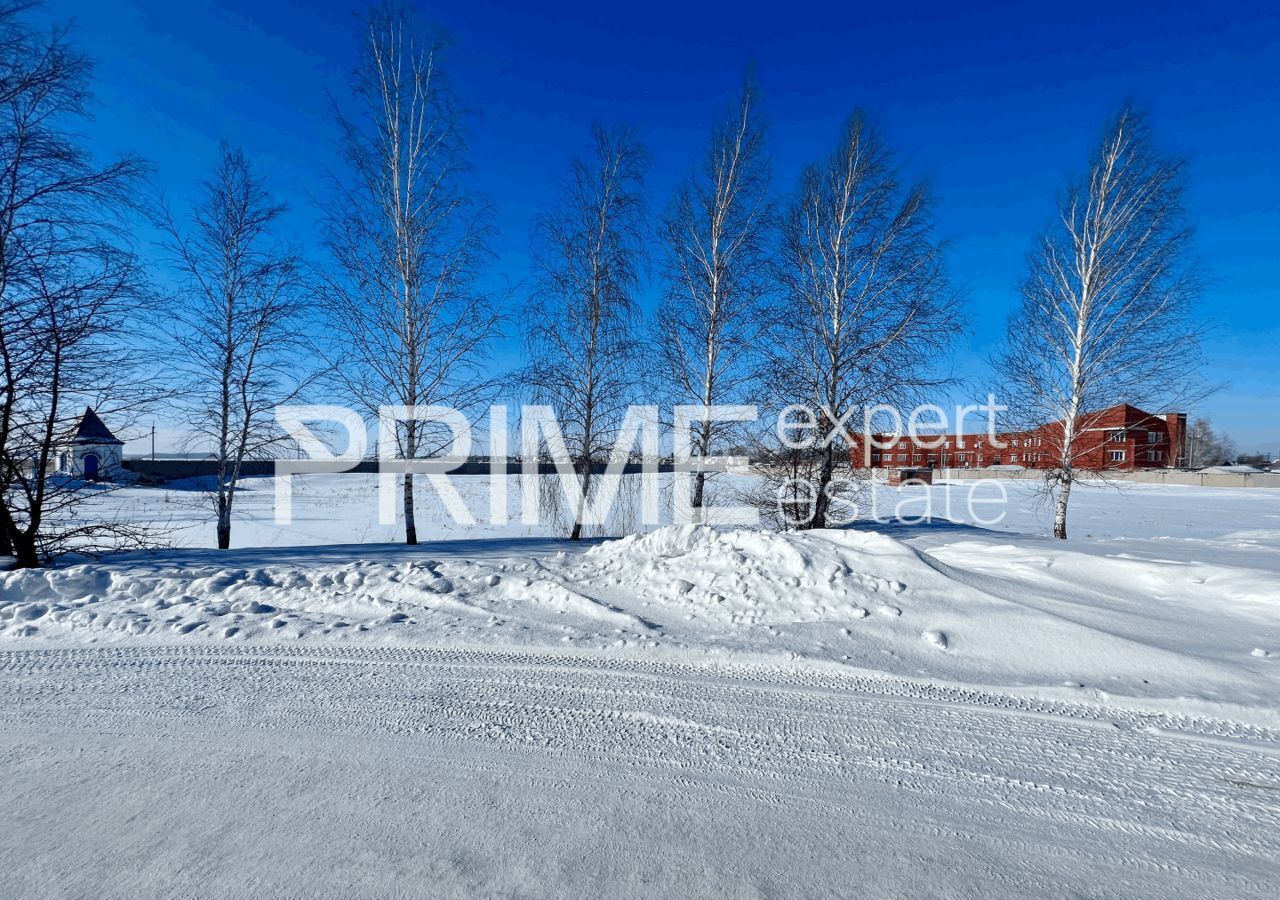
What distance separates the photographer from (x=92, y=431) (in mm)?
6887

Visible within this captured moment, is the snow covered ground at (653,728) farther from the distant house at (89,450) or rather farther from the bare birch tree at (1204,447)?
the bare birch tree at (1204,447)

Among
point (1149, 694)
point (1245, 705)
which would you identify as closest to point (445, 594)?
point (1149, 694)

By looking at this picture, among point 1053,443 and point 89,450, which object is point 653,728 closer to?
point 89,450

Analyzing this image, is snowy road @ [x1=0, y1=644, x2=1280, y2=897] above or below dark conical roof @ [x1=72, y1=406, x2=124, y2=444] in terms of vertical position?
below

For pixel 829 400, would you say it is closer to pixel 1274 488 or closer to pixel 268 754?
pixel 268 754

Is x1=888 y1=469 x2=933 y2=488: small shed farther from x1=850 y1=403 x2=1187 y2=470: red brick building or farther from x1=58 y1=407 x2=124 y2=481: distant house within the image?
x1=58 y1=407 x2=124 y2=481: distant house

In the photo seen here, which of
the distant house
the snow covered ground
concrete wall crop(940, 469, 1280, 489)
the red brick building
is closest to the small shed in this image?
the red brick building

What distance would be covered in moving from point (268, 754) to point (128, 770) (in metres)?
0.61

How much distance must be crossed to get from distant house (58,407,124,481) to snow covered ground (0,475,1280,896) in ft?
5.86

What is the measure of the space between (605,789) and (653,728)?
0.61 m

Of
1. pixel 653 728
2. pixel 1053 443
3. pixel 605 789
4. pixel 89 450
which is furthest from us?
pixel 1053 443

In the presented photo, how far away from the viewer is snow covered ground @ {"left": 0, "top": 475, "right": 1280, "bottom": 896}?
2016mm

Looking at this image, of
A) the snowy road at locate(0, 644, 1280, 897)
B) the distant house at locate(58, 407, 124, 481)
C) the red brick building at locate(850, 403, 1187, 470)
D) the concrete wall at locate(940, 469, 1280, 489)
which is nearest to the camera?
the snowy road at locate(0, 644, 1280, 897)

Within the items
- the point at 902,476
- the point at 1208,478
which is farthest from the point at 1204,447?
the point at 902,476
